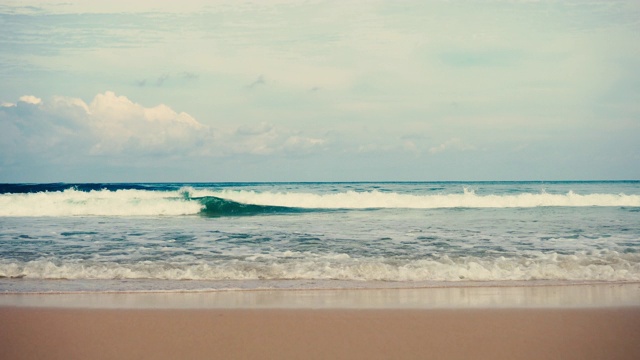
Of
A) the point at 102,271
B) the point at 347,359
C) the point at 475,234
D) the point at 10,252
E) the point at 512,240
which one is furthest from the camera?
the point at 475,234

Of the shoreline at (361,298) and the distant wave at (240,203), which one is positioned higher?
the distant wave at (240,203)

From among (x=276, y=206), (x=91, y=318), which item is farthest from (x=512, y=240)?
(x=276, y=206)

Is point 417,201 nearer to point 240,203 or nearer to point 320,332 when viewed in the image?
point 240,203

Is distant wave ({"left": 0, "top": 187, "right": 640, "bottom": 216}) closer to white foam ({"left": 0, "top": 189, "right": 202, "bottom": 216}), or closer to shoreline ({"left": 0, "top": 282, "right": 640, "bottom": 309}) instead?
white foam ({"left": 0, "top": 189, "right": 202, "bottom": 216})

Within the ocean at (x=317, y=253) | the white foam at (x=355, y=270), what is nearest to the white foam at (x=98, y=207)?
the ocean at (x=317, y=253)

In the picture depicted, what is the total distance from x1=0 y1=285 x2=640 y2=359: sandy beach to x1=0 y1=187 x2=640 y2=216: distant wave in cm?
1508

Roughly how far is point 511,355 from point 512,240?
7.63 meters

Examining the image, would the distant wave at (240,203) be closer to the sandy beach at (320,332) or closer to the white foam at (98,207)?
the white foam at (98,207)

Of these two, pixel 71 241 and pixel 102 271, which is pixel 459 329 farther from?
pixel 71 241

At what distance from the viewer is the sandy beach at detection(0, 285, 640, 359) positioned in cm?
512

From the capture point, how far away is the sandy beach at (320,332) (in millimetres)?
5125

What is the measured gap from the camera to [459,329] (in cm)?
577

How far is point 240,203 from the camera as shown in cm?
2422

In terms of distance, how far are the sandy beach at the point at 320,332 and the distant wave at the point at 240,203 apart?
15.1 metres
